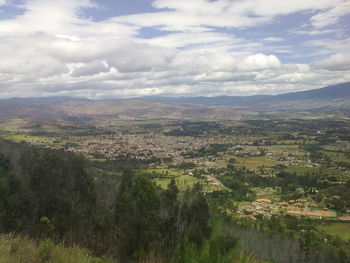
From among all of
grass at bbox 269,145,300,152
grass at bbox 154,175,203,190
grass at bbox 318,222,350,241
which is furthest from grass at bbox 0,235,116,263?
grass at bbox 269,145,300,152

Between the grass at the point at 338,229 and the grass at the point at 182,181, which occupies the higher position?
the grass at the point at 182,181

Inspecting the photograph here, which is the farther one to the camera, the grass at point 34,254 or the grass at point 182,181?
the grass at point 182,181

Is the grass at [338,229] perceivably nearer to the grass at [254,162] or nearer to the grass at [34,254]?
the grass at [254,162]

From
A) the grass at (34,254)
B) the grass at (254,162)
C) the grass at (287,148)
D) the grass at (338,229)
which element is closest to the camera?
the grass at (34,254)

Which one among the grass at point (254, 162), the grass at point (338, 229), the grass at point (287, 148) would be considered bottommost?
the grass at point (338, 229)

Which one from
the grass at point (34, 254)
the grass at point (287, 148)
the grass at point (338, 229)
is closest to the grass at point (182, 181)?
the grass at point (338, 229)

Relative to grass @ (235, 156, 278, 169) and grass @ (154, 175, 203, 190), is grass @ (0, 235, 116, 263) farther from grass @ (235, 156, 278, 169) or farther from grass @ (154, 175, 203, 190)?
grass @ (235, 156, 278, 169)

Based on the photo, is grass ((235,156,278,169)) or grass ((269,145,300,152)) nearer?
grass ((235,156,278,169))

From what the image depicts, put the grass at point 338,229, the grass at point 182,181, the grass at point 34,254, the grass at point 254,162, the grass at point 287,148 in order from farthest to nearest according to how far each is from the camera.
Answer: the grass at point 287,148, the grass at point 254,162, the grass at point 182,181, the grass at point 338,229, the grass at point 34,254

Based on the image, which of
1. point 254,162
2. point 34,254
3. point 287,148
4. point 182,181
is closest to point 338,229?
point 182,181

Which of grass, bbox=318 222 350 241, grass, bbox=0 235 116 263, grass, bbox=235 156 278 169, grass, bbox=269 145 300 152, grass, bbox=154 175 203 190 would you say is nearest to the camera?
grass, bbox=0 235 116 263
